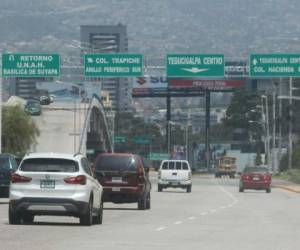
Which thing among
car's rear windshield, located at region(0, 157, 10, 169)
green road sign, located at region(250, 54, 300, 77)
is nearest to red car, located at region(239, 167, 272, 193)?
green road sign, located at region(250, 54, 300, 77)

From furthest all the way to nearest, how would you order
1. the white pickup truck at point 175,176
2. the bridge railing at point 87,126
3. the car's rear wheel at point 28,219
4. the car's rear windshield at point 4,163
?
the bridge railing at point 87,126 < the white pickup truck at point 175,176 < the car's rear windshield at point 4,163 < the car's rear wheel at point 28,219

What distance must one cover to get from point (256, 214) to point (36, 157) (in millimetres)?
11907

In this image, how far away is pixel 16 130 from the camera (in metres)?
93.4

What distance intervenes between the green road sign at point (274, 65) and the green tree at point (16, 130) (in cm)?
2979

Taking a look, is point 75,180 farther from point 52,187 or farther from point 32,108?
point 32,108

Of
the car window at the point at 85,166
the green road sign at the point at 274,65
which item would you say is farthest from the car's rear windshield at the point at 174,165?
the car window at the point at 85,166

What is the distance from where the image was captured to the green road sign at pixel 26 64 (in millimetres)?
65375

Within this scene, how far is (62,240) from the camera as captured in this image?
76.3 ft

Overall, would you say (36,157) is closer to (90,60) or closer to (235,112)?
(90,60)

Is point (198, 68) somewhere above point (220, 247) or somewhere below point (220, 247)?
above

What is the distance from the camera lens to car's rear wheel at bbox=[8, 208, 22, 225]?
92.9 feet

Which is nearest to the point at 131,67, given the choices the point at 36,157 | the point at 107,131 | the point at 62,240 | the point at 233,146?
the point at 36,157

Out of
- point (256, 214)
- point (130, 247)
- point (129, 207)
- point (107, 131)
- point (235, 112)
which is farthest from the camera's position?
point (235, 112)

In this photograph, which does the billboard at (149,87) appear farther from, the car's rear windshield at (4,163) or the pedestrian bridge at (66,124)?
the car's rear windshield at (4,163)
